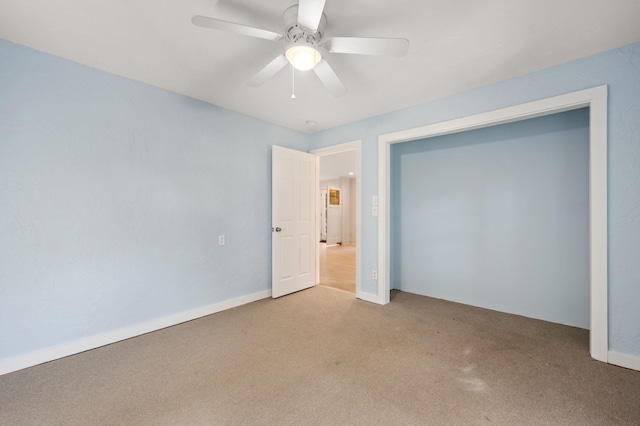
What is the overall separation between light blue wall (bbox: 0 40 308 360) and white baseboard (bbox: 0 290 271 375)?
2.1 inches

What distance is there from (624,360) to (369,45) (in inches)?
117

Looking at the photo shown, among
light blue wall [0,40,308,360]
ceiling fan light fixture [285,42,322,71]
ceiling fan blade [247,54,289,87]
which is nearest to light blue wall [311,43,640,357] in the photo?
ceiling fan light fixture [285,42,322,71]

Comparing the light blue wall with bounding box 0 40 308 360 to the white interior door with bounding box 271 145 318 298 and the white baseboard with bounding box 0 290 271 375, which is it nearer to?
the white baseboard with bounding box 0 290 271 375

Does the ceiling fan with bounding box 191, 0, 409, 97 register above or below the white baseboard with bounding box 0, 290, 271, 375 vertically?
above

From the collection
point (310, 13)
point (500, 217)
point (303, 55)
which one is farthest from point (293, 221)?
point (310, 13)

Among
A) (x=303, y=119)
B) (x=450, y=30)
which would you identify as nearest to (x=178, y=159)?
(x=303, y=119)

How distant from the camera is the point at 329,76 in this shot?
2.02 metres

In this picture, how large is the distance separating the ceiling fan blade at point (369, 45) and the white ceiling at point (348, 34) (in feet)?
0.75

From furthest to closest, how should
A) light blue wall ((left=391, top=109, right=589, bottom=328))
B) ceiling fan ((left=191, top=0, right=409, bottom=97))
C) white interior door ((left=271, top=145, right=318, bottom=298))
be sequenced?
white interior door ((left=271, top=145, right=318, bottom=298)) → light blue wall ((left=391, top=109, right=589, bottom=328)) → ceiling fan ((left=191, top=0, right=409, bottom=97))

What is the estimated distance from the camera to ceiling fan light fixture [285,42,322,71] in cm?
171

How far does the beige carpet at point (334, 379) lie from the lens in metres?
1.61

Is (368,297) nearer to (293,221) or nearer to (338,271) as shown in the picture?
(293,221)

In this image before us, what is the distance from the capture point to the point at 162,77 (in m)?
2.59

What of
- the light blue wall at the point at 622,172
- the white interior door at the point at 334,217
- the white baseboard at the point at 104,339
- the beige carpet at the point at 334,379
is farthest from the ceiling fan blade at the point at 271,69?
the white interior door at the point at 334,217
